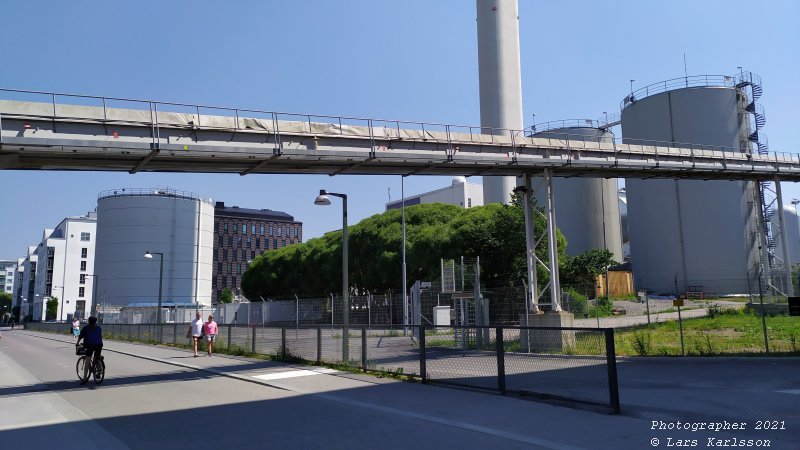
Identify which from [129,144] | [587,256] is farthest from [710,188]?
[129,144]

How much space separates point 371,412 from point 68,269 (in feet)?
429

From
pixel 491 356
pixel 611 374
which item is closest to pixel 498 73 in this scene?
pixel 491 356

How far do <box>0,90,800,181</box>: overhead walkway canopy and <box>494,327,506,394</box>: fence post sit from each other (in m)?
9.52

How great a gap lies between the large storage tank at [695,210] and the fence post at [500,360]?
4533 cm

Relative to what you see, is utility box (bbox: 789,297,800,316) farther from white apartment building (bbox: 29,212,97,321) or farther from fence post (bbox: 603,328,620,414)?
white apartment building (bbox: 29,212,97,321)

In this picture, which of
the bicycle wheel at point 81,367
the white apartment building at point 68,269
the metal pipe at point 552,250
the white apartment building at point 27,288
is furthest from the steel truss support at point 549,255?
the white apartment building at point 27,288

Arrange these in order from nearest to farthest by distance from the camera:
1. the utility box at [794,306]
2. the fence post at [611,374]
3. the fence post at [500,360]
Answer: the fence post at [611,374] < the fence post at [500,360] < the utility box at [794,306]

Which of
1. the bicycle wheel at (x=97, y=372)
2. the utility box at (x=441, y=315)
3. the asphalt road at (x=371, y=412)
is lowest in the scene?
the asphalt road at (x=371, y=412)

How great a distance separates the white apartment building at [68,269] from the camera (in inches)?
4715

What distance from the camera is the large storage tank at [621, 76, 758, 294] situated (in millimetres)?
53125

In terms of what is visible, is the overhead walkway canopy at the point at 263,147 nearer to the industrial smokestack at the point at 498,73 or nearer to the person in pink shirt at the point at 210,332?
the person in pink shirt at the point at 210,332

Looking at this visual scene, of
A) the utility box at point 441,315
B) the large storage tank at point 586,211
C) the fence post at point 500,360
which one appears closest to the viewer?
the fence post at point 500,360

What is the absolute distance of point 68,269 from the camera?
399ft

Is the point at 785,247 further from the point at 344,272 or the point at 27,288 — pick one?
the point at 27,288
